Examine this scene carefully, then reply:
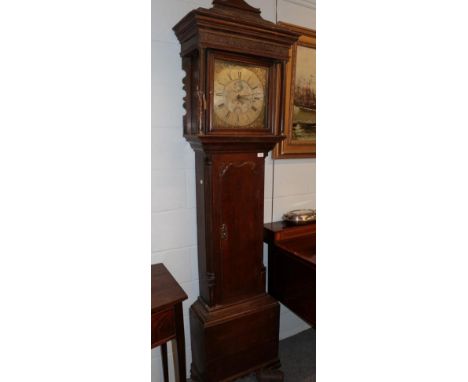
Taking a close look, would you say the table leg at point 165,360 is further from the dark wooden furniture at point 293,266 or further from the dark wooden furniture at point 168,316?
the dark wooden furniture at point 293,266

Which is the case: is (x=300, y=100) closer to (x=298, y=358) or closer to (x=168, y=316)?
(x=168, y=316)

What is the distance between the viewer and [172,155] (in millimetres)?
1783

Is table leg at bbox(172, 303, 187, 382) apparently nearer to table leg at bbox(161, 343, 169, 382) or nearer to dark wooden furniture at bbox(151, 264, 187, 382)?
dark wooden furniture at bbox(151, 264, 187, 382)

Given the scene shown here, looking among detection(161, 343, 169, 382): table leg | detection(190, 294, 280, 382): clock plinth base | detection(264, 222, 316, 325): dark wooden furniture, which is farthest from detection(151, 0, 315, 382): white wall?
detection(264, 222, 316, 325): dark wooden furniture

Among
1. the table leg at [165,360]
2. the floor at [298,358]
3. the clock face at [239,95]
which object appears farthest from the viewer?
the floor at [298,358]

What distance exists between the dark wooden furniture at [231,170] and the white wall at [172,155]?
3.9 inches

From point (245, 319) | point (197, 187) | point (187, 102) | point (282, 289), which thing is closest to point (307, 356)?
point (282, 289)

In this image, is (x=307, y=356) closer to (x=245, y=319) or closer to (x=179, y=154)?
(x=245, y=319)

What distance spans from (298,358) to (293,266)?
0.80 metres

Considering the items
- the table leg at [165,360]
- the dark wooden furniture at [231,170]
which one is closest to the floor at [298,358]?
the dark wooden furniture at [231,170]

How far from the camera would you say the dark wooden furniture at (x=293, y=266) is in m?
→ 1.82
